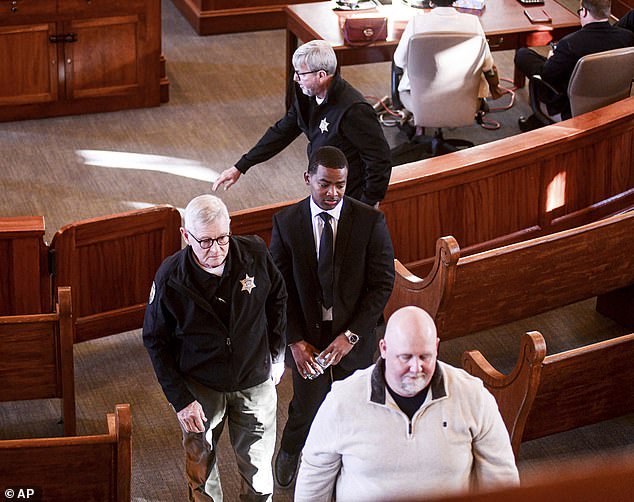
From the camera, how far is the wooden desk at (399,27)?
20.4 ft

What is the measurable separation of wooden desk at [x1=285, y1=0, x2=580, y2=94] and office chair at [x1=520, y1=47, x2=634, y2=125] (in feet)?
3.01

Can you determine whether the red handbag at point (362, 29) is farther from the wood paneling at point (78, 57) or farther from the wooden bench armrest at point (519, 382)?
the wooden bench armrest at point (519, 382)

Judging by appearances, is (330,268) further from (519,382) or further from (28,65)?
(28,65)

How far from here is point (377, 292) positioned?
10.2ft

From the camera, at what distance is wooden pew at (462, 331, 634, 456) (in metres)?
3.11

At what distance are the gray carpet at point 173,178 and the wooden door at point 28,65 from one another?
0.20 m

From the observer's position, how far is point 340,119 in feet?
11.8

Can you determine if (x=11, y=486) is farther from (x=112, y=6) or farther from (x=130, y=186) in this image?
Result: (x=112, y=6)

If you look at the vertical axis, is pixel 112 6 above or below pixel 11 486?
above

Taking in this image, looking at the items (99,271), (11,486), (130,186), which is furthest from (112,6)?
(11,486)

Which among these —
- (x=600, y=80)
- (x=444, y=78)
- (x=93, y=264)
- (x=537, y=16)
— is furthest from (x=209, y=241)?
(x=537, y=16)

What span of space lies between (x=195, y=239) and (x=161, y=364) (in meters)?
0.39

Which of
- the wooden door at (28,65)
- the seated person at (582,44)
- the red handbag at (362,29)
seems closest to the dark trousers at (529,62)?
the seated person at (582,44)

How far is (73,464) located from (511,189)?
2801mm
